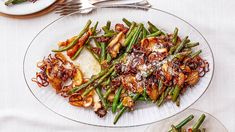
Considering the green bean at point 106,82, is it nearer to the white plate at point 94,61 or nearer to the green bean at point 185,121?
the white plate at point 94,61

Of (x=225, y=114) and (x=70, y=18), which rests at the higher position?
(x=70, y=18)

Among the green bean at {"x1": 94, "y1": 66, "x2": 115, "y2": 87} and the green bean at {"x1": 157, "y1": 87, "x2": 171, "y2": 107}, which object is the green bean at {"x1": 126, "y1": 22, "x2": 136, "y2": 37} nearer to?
the green bean at {"x1": 94, "y1": 66, "x2": 115, "y2": 87}

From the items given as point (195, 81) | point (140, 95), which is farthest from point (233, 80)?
point (140, 95)

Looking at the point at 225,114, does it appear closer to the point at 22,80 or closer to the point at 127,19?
the point at 127,19

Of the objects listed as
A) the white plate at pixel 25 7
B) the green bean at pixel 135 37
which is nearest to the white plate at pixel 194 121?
the green bean at pixel 135 37

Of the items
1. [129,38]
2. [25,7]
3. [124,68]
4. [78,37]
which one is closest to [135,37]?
[129,38]

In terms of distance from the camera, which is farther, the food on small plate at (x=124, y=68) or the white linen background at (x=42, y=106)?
the white linen background at (x=42, y=106)

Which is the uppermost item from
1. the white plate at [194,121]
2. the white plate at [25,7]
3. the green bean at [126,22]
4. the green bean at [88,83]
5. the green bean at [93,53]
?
the white plate at [25,7]
